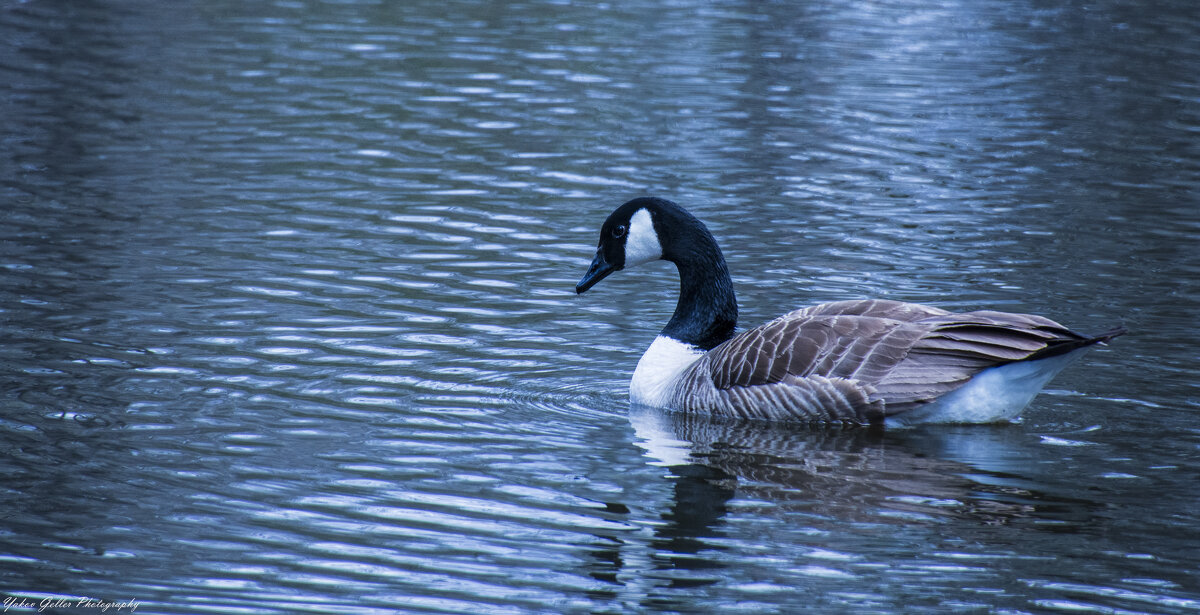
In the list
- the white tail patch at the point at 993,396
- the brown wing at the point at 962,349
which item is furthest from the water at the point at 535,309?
the brown wing at the point at 962,349

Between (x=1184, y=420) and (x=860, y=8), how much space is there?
22034 millimetres

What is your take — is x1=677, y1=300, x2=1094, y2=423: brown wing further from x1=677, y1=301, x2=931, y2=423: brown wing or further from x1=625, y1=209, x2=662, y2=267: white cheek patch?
x1=625, y1=209, x2=662, y2=267: white cheek patch

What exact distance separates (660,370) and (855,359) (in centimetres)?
153

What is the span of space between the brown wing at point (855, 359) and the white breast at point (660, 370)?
0.15 m

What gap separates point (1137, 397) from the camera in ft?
34.2

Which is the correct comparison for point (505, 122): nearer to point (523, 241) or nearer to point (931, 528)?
point (523, 241)

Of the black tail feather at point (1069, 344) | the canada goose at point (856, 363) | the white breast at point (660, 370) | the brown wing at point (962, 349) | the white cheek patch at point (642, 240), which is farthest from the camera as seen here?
the white cheek patch at point (642, 240)

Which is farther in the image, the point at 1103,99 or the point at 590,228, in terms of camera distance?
the point at 1103,99

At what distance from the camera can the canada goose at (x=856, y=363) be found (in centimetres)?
937

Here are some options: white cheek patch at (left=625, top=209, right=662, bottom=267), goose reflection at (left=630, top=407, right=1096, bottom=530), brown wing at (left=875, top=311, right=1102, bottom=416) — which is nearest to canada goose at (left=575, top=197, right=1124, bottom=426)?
brown wing at (left=875, top=311, right=1102, bottom=416)

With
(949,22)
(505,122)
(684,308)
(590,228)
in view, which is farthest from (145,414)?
(949,22)

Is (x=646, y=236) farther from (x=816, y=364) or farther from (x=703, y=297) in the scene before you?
(x=816, y=364)

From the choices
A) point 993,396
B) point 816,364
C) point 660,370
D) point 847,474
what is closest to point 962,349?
point 993,396

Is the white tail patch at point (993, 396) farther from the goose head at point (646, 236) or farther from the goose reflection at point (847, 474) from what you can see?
the goose head at point (646, 236)
